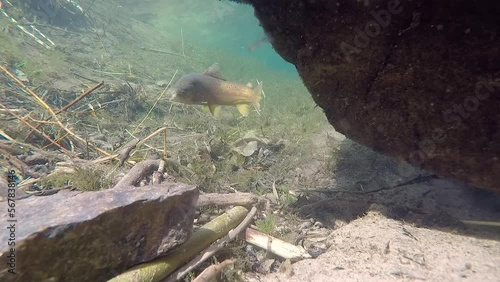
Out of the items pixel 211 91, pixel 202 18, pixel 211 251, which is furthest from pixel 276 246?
pixel 202 18

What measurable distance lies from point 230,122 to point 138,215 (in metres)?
6.87

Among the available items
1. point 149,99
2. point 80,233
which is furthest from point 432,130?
point 149,99

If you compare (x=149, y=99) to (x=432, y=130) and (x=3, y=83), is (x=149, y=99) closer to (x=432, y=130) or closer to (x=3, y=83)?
(x=3, y=83)

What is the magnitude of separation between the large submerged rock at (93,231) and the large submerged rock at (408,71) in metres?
2.20

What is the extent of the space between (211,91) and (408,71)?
3.16 metres

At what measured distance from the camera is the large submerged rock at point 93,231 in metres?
1.84

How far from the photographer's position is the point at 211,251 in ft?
9.16

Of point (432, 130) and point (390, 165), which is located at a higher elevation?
point (432, 130)

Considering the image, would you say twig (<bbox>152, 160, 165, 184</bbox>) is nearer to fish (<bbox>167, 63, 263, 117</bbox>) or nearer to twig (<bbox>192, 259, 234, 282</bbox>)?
fish (<bbox>167, 63, 263, 117</bbox>)

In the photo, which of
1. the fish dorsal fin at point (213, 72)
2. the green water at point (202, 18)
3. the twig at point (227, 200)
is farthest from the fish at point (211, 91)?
the green water at point (202, 18)

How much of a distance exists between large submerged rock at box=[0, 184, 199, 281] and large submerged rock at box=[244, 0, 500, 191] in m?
2.20

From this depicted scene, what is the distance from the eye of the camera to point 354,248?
118 inches

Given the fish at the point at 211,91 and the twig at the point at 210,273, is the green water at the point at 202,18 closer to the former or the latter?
the fish at the point at 211,91

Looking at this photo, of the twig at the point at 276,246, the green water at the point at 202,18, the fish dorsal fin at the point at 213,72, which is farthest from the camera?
the green water at the point at 202,18
